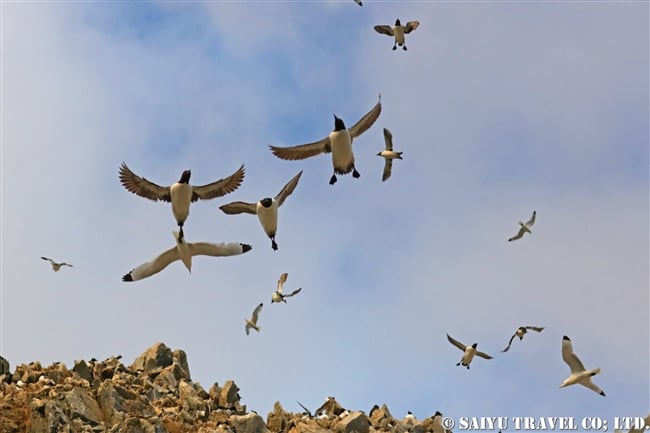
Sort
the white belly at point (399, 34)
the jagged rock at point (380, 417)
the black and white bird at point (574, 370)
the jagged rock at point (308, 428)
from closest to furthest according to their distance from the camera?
1. the black and white bird at point (574, 370)
2. the jagged rock at point (308, 428)
3. the white belly at point (399, 34)
4. the jagged rock at point (380, 417)

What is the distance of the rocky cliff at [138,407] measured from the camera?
109 feet

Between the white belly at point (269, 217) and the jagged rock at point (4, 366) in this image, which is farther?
the jagged rock at point (4, 366)

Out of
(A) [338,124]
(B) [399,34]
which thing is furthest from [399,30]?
(A) [338,124]

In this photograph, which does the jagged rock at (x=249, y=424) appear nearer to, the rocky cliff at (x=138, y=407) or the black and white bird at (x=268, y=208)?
the rocky cliff at (x=138, y=407)

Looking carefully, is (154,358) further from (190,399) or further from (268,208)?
(268,208)

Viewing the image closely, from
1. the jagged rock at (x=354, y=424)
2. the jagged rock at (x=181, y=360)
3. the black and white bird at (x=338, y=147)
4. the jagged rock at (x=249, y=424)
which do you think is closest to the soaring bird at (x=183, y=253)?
the black and white bird at (x=338, y=147)

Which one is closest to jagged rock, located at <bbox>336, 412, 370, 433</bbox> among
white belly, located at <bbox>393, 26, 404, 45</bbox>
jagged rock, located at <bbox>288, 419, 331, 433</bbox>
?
jagged rock, located at <bbox>288, 419, 331, 433</bbox>

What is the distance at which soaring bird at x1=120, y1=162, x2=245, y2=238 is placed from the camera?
29.0 metres

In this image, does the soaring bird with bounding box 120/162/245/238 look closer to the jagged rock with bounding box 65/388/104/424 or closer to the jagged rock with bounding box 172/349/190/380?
the jagged rock with bounding box 65/388/104/424

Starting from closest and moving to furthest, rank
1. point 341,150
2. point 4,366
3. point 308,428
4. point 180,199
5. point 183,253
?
point 180,199, point 183,253, point 341,150, point 308,428, point 4,366

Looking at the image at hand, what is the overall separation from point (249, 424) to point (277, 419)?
230 centimetres

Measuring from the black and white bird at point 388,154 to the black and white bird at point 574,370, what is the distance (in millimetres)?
7642

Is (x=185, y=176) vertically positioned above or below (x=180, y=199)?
above

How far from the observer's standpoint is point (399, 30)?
117 feet
